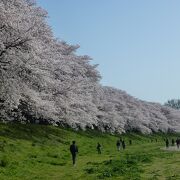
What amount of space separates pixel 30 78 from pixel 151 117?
113m

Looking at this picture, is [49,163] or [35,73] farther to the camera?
[49,163]

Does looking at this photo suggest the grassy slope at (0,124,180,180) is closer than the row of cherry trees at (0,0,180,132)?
Yes

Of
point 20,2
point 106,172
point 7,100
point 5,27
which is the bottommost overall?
point 106,172

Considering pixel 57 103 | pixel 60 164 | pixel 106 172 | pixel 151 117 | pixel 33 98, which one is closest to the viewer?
pixel 106 172

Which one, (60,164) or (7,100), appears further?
(60,164)

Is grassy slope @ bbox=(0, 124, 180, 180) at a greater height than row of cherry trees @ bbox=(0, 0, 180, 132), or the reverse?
row of cherry trees @ bbox=(0, 0, 180, 132)

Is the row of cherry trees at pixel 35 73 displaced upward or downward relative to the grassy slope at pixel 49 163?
upward

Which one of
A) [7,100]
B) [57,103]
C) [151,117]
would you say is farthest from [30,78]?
[151,117]

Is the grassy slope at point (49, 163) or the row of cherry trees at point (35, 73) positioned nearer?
the grassy slope at point (49, 163)

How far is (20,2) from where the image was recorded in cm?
3722

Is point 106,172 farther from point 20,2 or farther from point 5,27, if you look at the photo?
point 20,2

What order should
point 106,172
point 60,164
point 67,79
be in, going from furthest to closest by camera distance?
point 67,79 < point 60,164 < point 106,172

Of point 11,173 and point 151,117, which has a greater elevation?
point 151,117

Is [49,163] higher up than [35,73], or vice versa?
[35,73]
